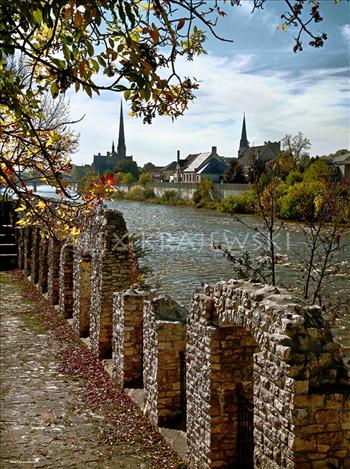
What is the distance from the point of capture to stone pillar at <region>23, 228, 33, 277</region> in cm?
2504

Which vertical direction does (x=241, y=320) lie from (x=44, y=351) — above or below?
above

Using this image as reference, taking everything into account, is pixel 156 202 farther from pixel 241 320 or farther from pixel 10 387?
pixel 241 320

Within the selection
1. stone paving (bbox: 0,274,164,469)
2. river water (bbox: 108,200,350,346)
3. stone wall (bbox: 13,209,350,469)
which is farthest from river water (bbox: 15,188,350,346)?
stone paving (bbox: 0,274,164,469)

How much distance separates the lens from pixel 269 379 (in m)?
5.63

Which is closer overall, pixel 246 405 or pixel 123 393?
pixel 246 405

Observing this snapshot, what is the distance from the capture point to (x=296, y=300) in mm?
5824

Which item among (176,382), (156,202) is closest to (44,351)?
(176,382)

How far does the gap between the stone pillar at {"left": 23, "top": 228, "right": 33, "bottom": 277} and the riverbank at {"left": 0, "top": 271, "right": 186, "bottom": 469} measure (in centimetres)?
1048

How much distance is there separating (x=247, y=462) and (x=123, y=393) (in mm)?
3931

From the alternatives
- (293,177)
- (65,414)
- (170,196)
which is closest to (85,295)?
(65,414)

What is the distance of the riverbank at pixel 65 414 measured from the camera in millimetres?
7957

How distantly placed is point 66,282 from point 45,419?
8032 mm

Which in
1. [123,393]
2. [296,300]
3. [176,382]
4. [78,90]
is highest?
[78,90]

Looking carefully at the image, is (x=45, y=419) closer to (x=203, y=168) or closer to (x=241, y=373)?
(x=241, y=373)
